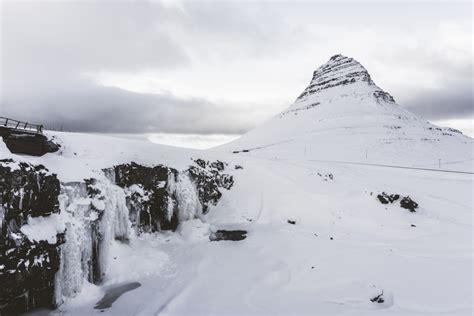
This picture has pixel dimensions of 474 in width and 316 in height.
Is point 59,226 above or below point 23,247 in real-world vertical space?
above

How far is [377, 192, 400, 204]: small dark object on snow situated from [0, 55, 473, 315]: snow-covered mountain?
0.11 meters

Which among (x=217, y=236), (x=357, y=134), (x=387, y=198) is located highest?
(x=357, y=134)

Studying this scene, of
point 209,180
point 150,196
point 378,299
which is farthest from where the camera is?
point 209,180

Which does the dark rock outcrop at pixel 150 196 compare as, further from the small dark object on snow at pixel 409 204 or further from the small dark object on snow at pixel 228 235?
the small dark object on snow at pixel 409 204

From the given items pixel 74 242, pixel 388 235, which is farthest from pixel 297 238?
pixel 74 242

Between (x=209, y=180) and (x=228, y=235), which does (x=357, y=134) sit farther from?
(x=228, y=235)

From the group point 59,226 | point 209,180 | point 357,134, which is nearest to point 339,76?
point 357,134

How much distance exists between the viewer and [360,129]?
300 feet

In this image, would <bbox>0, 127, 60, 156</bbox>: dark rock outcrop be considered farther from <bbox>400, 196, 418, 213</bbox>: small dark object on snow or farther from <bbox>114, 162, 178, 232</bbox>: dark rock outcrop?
<bbox>400, 196, 418, 213</bbox>: small dark object on snow

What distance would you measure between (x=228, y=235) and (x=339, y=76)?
154822 millimetres

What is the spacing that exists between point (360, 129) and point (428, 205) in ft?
224

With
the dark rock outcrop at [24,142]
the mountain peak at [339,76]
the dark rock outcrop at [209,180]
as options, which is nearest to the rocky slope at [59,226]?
the dark rock outcrop at [24,142]

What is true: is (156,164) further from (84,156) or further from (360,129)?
(360,129)

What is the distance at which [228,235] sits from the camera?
66.5ft
